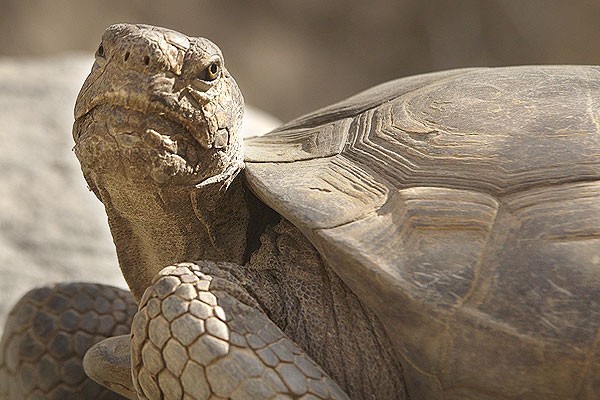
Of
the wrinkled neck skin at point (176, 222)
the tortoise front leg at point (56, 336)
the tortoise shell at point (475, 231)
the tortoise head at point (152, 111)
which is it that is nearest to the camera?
the tortoise shell at point (475, 231)

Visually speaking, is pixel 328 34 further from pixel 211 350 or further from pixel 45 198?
pixel 211 350

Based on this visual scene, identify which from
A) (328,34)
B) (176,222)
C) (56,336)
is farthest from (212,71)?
(328,34)

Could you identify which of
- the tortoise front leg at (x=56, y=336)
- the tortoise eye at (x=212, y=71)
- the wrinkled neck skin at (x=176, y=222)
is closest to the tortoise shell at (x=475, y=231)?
the wrinkled neck skin at (x=176, y=222)

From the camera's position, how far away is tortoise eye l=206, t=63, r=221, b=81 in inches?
75.3

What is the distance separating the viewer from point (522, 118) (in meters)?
1.89

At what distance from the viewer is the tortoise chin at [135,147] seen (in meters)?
1.84

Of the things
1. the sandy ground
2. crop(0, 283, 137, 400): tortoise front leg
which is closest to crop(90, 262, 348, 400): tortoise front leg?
crop(0, 283, 137, 400): tortoise front leg

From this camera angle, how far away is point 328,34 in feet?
30.6

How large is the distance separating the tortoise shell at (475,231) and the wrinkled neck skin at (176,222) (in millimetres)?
A: 120

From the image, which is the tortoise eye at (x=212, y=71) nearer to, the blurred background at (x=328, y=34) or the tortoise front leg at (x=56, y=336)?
the tortoise front leg at (x=56, y=336)

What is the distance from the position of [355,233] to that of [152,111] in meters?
0.51

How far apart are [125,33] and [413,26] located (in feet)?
25.3

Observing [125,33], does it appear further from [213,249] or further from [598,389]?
[598,389]

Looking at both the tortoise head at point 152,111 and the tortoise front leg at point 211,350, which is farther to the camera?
the tortoise head at point 152,111
